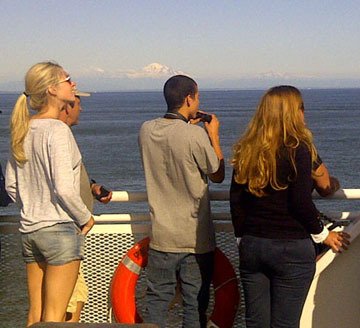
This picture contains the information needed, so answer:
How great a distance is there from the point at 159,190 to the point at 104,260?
782mm

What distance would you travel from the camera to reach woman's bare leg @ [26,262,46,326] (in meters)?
3.87

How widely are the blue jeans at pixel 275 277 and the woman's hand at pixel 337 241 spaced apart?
0.18m

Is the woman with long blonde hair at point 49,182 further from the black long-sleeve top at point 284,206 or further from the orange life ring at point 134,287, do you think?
the black long-sleeve top at point 284,206

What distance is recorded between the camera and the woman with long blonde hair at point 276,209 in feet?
11.6

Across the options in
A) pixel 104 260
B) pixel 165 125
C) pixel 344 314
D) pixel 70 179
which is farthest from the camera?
Result: pixel 104 260

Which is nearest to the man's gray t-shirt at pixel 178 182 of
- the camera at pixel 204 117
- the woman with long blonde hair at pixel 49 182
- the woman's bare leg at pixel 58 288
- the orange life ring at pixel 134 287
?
the camera at pixel 204 117

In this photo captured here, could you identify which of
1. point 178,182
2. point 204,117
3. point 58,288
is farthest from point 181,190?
point 58,288

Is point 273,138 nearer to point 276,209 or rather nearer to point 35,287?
point 276,209

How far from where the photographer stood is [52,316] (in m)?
3.77

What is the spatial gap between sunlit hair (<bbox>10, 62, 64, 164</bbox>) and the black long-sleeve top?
997 millimetres

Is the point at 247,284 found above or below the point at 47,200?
below

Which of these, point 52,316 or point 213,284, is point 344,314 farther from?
point 52,316

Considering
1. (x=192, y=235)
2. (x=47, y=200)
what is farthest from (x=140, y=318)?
(x=47, y=200)

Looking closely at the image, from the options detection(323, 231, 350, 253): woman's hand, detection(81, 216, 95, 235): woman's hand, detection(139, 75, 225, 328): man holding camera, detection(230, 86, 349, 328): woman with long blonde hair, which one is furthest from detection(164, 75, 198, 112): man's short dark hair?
detection(323, 231, 350, 253): woman's hand
